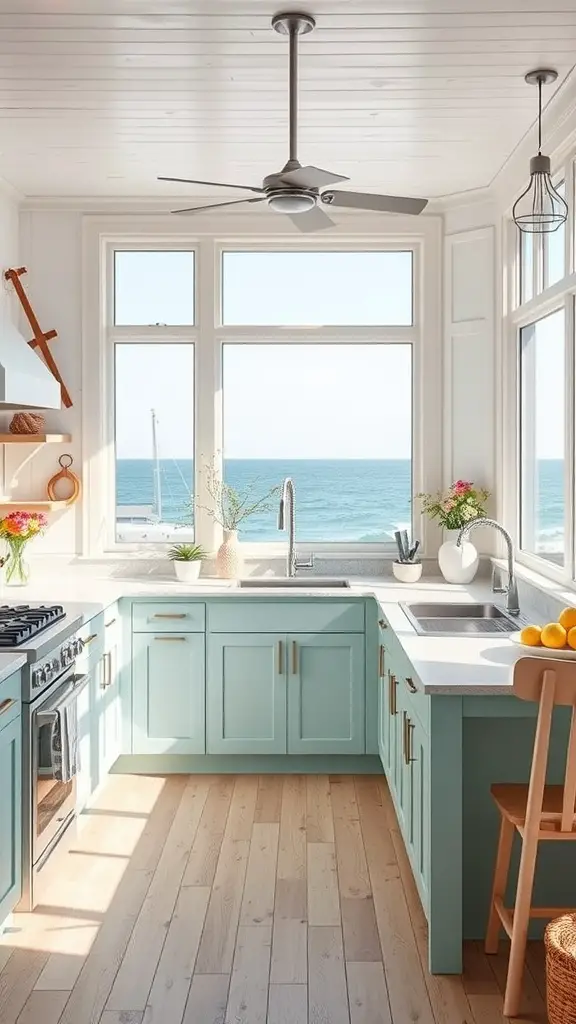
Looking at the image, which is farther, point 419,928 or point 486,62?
point 486,62

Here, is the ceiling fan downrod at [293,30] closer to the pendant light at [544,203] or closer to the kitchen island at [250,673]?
the pendant light at [544,203]

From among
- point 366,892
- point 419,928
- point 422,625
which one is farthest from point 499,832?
point 422,625

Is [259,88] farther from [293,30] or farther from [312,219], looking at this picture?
[312,219]

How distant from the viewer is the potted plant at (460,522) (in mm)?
4699

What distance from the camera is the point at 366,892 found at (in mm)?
3318

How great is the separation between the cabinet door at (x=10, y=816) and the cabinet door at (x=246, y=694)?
60.3 inches

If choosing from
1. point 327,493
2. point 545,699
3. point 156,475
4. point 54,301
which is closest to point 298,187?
point 545,699

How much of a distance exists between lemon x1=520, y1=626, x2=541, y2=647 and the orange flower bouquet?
243cm

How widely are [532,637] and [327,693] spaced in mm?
1675

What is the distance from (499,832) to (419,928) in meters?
0.43

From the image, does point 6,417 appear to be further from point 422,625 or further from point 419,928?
point 419,928

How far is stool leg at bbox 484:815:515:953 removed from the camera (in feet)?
9.14

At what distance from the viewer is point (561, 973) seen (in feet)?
7.27

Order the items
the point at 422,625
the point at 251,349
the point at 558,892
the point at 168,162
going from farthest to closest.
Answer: the point at 251,349 < the point at 168,162 < the point at 422,625 < the point at 558,892
